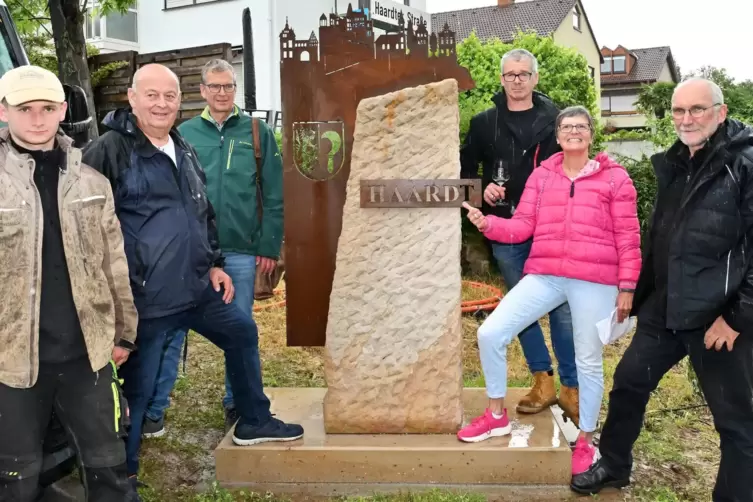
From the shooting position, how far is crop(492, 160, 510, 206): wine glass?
4.03 meters

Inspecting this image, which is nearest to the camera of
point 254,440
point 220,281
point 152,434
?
point 220,281

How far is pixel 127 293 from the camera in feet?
9.22

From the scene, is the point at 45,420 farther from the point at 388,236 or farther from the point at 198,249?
the point at 388,236

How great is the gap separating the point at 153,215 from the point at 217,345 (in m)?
0.85

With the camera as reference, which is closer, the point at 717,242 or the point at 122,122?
the point at 717,242

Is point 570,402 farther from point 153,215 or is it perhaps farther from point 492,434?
point 153,215

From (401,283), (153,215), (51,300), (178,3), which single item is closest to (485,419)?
(401,283)

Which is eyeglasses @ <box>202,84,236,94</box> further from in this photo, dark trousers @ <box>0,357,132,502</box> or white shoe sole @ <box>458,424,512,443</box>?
white shoe sole @ <box>458,424,512,443</box>

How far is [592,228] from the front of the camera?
344cm

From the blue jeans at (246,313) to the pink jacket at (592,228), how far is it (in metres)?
1.63

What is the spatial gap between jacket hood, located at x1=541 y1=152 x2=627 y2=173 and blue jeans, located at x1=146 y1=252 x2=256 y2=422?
174cm

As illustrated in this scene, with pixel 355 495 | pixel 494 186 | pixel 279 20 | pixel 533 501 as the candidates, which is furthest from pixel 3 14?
pixel 279 20

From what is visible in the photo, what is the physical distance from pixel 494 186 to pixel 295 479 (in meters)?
1.90

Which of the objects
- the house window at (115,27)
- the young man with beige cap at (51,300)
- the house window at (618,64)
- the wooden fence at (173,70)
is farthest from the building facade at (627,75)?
the young man with beige cap at (51,300)
